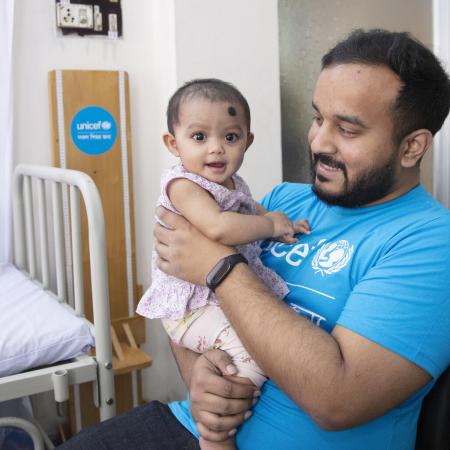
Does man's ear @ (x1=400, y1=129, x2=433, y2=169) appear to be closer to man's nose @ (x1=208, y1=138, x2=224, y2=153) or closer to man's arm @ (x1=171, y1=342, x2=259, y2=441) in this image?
man's nose @ (x1=208, y1=138, x2=224, y2=153)

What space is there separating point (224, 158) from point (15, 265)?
1361 mm

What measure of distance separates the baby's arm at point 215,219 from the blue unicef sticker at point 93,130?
1162mm

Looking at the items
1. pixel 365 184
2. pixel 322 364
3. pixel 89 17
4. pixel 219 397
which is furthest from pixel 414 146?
pixel 89 17

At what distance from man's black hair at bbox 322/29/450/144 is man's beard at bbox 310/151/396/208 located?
0.22 ft

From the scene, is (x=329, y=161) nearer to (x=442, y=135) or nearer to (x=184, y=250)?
(x=184, y=250)

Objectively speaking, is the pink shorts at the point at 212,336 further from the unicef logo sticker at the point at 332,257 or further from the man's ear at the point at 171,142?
the man's ear at the point at 171,142

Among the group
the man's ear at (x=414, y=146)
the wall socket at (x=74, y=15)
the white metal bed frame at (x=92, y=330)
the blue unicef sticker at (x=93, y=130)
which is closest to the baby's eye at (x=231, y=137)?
the man's ear at (x=414, y=146)

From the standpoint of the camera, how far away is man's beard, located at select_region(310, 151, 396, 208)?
3.53ft

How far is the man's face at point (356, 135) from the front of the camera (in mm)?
1030

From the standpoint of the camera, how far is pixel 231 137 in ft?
4.03

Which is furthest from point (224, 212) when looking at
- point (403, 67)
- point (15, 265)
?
point (15, 265)

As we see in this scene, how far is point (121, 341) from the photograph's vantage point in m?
2.38

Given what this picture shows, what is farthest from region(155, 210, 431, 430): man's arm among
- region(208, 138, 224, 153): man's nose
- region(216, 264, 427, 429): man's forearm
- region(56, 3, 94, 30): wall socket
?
region(56, 3, 94, 30): wall socket

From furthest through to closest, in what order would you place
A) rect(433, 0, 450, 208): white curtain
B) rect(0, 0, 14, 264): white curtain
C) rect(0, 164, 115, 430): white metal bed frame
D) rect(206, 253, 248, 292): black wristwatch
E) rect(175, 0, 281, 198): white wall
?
rect(433, 0, 450, 208): white curtain, rect(175, 0, 281, 198): white wall, rect(0, 0, 14, 264): white curtain, rect(0, 164, 115, 430): white metal bed frame, rect(206, 253, 248, 292): black wristwatch
